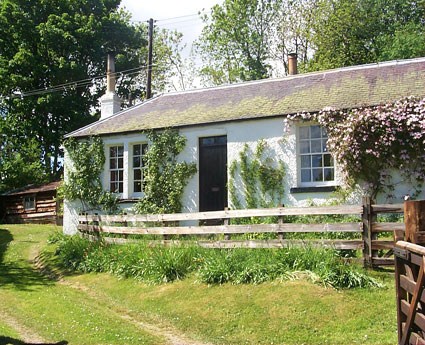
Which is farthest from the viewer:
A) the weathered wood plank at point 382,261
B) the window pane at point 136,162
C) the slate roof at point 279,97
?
the window pane at point 136,162

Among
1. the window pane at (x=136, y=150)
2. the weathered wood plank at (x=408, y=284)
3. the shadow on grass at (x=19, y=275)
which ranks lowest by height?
the shadow on grass at (x=19, y=275)

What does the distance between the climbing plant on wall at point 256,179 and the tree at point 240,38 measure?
2391 cm

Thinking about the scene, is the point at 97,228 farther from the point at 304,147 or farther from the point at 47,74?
the point at 47,74

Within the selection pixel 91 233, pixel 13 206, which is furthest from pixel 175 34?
pixel 91 233

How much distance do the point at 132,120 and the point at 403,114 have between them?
403 inches

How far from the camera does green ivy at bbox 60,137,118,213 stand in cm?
1822

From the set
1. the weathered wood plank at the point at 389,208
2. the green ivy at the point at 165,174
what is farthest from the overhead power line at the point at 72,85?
the weathered wood plank at the point at 389,208

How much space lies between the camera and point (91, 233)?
1531cm

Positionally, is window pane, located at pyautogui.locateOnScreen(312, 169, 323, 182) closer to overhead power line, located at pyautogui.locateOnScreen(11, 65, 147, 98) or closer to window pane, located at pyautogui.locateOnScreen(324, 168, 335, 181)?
window pane, located at pyautogui.locateOnScreen(324, 168, 335, 181)

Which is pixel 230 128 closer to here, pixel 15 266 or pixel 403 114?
pixel 403 114

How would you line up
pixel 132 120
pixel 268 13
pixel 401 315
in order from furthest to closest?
pixel 268 13, pixel 132 120, pixel 401 315

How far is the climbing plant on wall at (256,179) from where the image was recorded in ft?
50.2

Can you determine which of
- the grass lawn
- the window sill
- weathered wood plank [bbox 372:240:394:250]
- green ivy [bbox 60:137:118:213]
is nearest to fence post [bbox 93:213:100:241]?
green ivy [bbox 60:137:118:213]

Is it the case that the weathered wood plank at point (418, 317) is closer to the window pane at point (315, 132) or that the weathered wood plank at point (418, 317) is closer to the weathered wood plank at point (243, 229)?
the weathered wood plank at point (243, 229)
